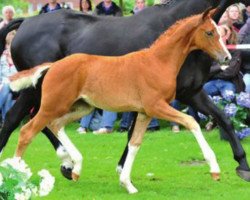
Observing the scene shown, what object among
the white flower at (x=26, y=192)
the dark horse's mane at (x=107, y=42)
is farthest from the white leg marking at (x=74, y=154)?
the white flower at (x=26, y=192)

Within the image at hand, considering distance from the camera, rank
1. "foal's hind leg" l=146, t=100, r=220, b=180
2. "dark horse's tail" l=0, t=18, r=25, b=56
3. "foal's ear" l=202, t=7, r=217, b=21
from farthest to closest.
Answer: "dark horse's tail" l=0, t=18, r=25, b=56, "foal's ear" l=202, t=7, r=217, b=21, "foal's hind leg" l=146, t=100, r=220, b=180

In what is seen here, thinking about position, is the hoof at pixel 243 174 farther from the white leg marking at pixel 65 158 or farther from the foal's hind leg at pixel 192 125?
the white leg marking at pixel 65 158

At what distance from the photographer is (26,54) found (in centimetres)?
960

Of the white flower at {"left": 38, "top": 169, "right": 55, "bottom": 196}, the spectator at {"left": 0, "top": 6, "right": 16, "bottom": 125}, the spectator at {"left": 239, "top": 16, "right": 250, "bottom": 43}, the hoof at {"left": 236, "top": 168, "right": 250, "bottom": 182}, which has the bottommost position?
the spectator at {"left": 0, "top": 6, "right": 16, "bottom": 125}

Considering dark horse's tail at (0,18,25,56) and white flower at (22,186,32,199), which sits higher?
white flower at (22,186,32,199)

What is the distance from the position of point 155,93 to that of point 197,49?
84 centimetres

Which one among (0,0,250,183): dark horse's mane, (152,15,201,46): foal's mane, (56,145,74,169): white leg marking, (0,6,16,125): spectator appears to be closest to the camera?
(152,15,201,46): foal's mane

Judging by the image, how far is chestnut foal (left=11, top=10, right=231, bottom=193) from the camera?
773 centimetres

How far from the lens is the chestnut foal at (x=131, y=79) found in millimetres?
7734

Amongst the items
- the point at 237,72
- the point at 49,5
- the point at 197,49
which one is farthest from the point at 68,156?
the point at 49,5

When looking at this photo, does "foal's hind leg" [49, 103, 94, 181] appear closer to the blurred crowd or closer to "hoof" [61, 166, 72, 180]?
"hoof" [61, 166, 72, 180]

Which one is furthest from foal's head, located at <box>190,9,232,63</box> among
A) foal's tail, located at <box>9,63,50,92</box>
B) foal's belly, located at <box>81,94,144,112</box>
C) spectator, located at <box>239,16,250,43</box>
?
spectator, located at <box>239,16,250,43</box>

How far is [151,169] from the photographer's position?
9.27 m

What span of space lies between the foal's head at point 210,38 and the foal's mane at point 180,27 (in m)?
0.06
